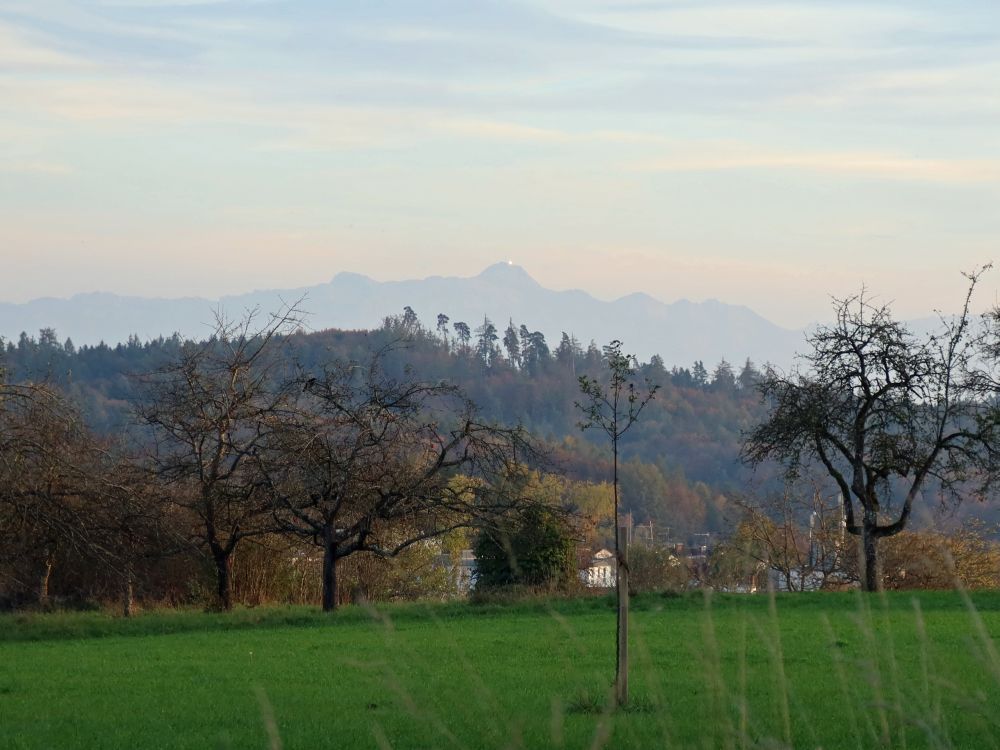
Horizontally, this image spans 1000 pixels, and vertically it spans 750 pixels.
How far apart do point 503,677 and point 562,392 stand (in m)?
148

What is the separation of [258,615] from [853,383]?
46.8 feet

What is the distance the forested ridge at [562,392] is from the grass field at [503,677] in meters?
73.5

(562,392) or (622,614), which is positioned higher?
(562,392)

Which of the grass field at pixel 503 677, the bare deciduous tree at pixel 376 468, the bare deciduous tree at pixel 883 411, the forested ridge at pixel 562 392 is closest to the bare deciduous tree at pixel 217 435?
the bare deciduous tree at pixel 376 468

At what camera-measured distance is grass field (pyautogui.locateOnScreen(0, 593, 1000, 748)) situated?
6.54 m

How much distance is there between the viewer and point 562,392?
161500mm

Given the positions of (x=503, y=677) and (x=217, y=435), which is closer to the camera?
(x=503, y=677)

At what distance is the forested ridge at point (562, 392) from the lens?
105562 millimetres

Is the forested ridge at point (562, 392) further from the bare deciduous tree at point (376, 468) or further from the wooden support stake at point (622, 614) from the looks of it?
the wooden support stake at point (622, 614)

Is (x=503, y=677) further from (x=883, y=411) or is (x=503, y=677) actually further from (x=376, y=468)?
(x=883, y=411)

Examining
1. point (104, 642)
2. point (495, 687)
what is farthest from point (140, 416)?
point (495, 687)

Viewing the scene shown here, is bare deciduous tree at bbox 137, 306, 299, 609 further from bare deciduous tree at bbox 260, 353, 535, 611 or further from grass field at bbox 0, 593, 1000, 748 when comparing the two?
grass field at bbox 0, 593, 1000, 748

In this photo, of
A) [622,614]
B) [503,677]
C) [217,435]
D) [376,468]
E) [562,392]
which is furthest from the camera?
[562,392]

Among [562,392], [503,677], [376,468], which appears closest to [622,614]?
[503,677]
